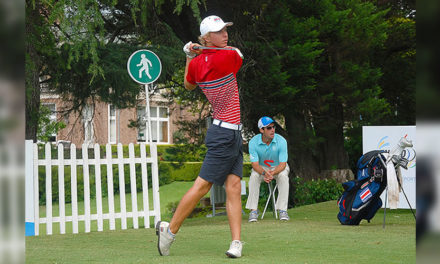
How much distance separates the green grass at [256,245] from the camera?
4969 mm

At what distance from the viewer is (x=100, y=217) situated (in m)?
9.51

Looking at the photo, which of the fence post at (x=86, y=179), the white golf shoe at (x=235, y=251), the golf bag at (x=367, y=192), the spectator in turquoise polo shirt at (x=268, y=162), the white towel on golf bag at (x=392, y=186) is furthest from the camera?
the spectator in turquoise polo shirt at (x=268, y=162)

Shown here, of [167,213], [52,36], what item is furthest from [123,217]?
[167,213]

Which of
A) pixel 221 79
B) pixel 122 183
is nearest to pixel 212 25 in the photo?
pixel 221 79

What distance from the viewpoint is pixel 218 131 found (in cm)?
512

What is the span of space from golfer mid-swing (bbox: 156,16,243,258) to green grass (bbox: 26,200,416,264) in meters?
0.31

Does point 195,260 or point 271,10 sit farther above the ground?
point 271,10

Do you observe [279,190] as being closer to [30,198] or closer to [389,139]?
[389,139]

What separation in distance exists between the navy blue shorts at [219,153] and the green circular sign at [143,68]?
4946 millimetres

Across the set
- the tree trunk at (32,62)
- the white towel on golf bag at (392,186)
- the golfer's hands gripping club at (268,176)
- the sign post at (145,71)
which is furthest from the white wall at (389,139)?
the tree trunk at (32,62)

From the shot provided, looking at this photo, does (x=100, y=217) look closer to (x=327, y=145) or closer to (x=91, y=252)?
(x=91, y=252)

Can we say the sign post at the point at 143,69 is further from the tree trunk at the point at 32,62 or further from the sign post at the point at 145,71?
the tree trunk at the point at 32,62

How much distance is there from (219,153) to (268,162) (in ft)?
16.9

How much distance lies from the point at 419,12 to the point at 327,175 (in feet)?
54.5
